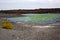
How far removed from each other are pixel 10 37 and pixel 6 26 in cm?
641

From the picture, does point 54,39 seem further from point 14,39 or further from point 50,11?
point 50,11

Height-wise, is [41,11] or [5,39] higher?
[5,39]

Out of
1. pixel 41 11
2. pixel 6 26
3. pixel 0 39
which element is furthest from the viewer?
pixel 41 11

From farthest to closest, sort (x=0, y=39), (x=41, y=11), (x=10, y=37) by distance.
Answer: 1. (x=41, y=11)
2. (x=10, y=37)
3. (x=0, y=39)

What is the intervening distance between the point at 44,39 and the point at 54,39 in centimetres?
64

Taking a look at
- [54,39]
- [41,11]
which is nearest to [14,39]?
[54,39]

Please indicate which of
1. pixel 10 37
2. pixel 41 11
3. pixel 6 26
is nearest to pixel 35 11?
pixel 41 11

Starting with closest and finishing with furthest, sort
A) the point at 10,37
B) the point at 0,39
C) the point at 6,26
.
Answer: the point at 0,39 < the point at 10,37 < the point at 6,26

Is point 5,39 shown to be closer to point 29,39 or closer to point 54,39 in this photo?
point 29,39

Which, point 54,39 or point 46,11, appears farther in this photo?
point 46,11

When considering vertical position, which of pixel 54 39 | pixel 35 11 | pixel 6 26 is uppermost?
pixel 54 39

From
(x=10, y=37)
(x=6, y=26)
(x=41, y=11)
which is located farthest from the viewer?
(x=41, y=11)

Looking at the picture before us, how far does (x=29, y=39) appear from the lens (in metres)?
12.5

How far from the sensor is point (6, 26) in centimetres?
1909
